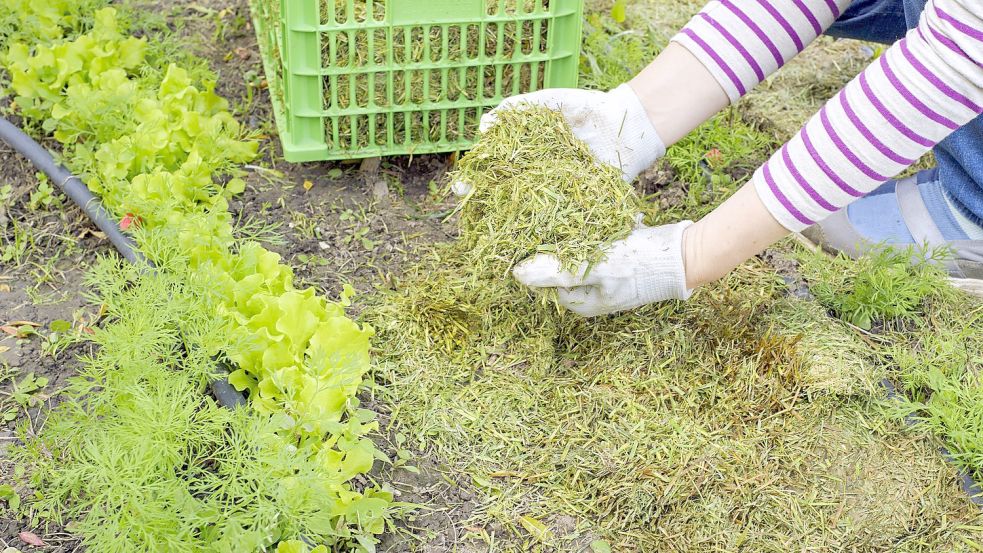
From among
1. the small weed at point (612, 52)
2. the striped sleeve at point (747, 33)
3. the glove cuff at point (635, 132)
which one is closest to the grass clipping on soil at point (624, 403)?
the glove cuff at point (635, 132)

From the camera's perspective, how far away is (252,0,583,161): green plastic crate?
2109 millimetres

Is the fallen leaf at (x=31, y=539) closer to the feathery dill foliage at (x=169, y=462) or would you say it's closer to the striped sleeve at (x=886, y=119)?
the feathery dill foliage at (x=169, y=462)

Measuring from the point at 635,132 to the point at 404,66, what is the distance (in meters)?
0.56

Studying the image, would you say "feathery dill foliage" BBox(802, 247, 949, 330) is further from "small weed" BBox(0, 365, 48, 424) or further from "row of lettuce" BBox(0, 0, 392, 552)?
→ "small weed" BBox(0, 365, 48, 424)

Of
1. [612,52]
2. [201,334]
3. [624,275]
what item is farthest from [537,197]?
[612,52]

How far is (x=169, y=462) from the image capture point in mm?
1522

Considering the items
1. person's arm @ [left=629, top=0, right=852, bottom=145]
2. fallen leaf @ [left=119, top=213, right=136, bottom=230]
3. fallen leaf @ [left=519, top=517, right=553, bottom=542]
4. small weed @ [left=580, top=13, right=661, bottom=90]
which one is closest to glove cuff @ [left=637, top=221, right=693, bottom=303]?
person's arm @ [left=629, top=0, right=852, bottom=145]

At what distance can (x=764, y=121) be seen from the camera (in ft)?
8.63

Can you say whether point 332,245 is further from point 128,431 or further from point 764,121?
point 764,121

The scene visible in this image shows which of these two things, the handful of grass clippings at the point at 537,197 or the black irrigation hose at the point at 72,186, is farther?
the black irrigation hose at the point at 72,186

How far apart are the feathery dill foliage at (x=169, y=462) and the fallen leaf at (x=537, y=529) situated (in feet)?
0.82

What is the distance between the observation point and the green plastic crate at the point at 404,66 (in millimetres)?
2109

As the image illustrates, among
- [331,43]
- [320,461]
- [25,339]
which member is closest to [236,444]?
[320,461]

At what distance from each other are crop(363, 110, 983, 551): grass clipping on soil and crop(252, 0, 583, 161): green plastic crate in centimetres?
37
